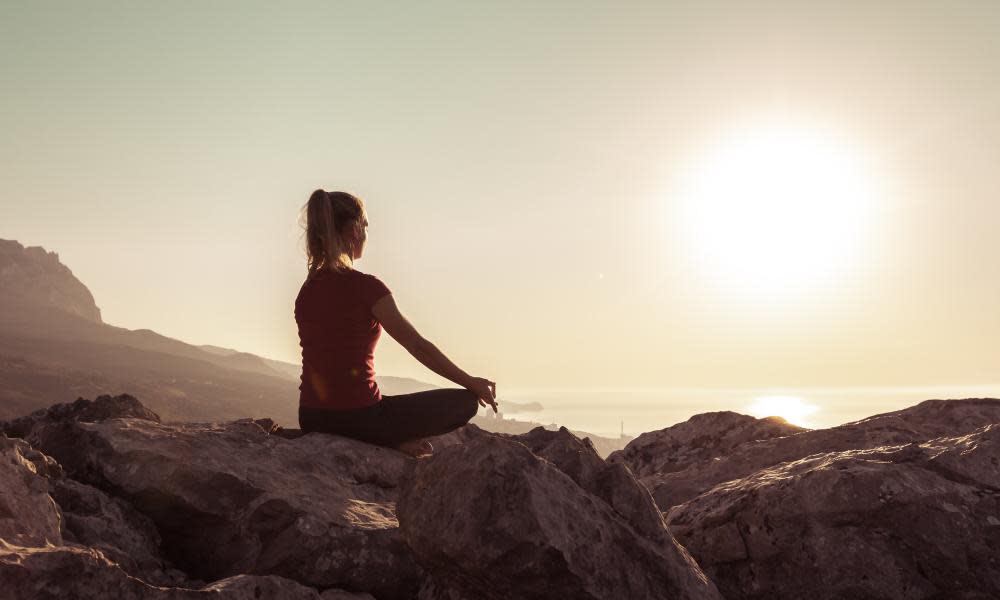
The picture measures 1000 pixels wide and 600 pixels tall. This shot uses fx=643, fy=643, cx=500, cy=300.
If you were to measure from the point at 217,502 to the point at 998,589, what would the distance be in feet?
20.9

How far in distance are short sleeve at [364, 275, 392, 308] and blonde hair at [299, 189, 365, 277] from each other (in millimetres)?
382

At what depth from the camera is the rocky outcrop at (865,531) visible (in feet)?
16.6

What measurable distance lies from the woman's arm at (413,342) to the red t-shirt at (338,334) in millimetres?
138

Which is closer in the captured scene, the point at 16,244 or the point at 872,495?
the point at 872,495

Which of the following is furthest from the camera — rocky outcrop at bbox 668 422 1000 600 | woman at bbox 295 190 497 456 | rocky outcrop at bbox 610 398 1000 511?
rocky outcrop at bbox 610 398 1000 511

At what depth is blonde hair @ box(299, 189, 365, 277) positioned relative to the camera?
735cm

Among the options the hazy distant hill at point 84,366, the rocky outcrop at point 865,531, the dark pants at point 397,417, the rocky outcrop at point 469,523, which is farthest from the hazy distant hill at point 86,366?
the rocky outcrop at point 865,531

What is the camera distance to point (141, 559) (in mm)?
5090

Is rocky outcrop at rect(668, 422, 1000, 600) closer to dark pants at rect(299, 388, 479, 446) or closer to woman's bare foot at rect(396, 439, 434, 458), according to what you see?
dark pants at rect(299, 388, 479, 446)

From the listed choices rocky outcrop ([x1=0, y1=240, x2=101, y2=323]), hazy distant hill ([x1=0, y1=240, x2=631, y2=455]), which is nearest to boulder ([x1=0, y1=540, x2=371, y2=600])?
hazy distant hill ([x1=0, y1=240, x2=631, y2=455])

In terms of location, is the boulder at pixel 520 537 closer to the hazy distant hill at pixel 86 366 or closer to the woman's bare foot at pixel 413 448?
the woman's bare foot at pixel 413 448

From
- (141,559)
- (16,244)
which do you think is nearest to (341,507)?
(141,559)

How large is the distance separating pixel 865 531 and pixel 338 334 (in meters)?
5.47

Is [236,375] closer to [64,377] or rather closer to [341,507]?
[64,377]
